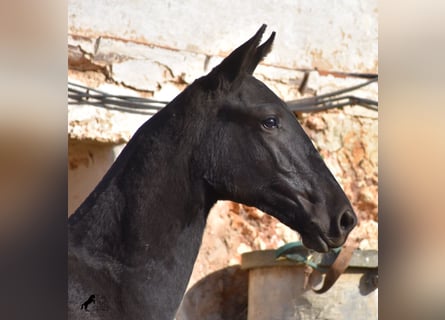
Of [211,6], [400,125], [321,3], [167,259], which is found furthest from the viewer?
[321,3]

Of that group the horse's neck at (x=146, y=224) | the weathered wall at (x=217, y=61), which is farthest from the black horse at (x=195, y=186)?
the weathered wall at (x=217, y=61)

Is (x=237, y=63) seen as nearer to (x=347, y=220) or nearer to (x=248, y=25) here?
(x=347, y=220)

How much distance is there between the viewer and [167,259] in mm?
2396

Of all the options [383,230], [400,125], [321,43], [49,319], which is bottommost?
[49,319]

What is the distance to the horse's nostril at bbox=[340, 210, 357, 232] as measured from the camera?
2412mm

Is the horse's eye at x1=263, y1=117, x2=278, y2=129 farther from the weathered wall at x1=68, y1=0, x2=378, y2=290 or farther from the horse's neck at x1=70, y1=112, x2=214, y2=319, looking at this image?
the weathered wall at x1=68, y1=0, x2=378, y2=290

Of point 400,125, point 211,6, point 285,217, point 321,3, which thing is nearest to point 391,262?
point 400,125

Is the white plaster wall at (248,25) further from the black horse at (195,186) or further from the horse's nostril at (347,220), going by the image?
the horse's nostril at (347,220)

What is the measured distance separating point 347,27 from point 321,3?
0.63ft

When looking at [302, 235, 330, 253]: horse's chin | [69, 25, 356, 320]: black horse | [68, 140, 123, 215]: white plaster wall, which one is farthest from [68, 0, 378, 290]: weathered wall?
[302, 235, 330, 253]: horse's chin

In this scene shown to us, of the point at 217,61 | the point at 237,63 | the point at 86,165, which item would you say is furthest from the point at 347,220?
the point at 217,61

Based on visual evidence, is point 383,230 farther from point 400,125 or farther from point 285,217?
point 285,217

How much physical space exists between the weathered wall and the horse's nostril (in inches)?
73.9

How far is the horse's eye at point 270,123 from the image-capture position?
8.05ft
